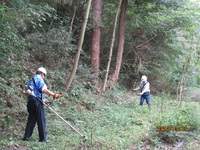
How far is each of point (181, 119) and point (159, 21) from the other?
376 inches

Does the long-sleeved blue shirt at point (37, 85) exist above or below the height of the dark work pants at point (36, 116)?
above

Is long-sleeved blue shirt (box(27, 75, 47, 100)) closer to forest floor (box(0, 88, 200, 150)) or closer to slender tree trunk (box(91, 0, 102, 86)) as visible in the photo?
forest floor (box(0, 88, 200, 150))

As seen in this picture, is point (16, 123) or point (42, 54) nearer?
point (16, 123)

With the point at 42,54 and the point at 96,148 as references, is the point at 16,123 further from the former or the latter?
the point at 42,54

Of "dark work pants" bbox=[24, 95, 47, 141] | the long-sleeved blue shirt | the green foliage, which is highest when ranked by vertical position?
the green foliage

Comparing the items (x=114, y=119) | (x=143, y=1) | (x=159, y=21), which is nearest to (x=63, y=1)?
(x=143, y=1)

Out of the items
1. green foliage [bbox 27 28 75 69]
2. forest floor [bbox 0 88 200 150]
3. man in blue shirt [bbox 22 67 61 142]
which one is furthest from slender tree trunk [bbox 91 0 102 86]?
man in blue shirt [bbox 22 67 61 142]

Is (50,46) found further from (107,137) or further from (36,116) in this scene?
(107,137)

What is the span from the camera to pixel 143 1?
14.3m

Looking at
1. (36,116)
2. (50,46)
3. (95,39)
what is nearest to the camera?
(36,116)

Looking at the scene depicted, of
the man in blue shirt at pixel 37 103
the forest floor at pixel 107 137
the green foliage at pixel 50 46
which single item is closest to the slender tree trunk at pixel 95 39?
the green foliage at pixel 50 46

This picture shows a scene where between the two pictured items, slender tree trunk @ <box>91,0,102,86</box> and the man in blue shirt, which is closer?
the man in blue shirt

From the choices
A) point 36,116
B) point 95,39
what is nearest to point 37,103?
point 36,116

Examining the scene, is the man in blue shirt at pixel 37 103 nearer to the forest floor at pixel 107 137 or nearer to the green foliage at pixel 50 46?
the forest floor at pixel 107 137
